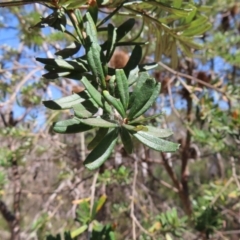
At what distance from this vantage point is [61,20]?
1.09 ft

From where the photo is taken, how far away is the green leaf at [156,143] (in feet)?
0.92

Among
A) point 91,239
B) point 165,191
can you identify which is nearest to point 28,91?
point 91,239

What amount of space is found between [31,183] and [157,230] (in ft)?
3.94

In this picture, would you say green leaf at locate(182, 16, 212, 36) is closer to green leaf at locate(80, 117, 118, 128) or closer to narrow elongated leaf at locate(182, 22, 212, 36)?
narrow elongated leaf at locate(182, 22, 212, 36)

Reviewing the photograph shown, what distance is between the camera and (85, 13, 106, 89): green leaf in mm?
313

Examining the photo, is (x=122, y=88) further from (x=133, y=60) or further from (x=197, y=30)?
(x=197, y=30)

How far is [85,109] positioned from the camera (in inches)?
12.0

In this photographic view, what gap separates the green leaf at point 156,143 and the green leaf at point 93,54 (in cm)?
5

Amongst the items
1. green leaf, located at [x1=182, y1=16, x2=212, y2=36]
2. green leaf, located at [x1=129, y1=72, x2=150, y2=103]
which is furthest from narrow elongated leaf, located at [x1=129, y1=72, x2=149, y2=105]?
green leaf, located at [x1=182, y1=16, x2=212, y2=36]

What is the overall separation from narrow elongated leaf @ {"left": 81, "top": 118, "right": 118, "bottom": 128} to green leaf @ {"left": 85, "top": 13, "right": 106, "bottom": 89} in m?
0.04

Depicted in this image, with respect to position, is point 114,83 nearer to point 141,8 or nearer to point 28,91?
point 141,8

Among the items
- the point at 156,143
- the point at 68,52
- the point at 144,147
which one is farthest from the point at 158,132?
the point at 144,147

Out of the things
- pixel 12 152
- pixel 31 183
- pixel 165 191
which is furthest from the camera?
pixel 165 191

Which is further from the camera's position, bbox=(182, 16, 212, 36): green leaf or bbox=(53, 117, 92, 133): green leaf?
bbox=(182, 16, 212, 36): green leaf
